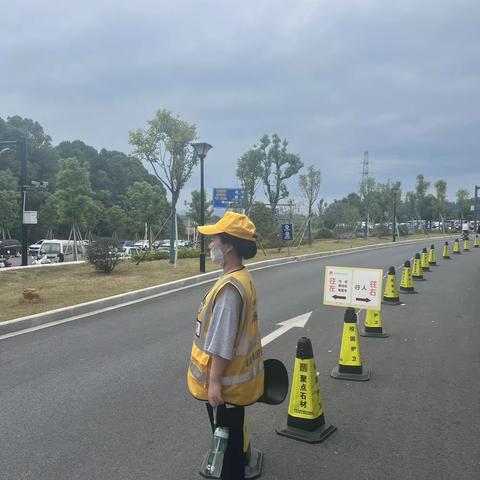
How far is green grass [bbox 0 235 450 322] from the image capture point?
10305mm

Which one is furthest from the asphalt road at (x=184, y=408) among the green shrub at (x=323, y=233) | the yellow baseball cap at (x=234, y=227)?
the green shrub at (x=323, y=233)

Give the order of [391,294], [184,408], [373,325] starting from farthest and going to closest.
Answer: [391,294] < [373,325] < [184,408]

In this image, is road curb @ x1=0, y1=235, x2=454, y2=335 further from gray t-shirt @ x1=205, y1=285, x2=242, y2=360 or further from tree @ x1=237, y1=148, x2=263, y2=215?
tree @ x1=237, y1=148, x2=263, y2=215

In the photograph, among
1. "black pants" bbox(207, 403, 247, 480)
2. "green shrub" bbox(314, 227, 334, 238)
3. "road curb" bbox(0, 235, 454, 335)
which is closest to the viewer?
"black pants" bbox(207, 403, 247, 480)

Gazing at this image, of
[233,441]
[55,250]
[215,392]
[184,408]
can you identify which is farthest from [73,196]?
[215,392]

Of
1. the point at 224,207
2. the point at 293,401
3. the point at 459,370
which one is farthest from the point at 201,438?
the point at 224,207

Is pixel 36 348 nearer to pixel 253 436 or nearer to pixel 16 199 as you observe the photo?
pixel 253 436

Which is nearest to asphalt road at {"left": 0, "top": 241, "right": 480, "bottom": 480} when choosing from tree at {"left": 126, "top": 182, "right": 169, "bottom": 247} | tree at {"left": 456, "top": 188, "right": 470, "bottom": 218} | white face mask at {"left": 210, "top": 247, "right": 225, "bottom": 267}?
white face mask at {"left": 210, "top": 247, "right": 225, "bottom": 267}

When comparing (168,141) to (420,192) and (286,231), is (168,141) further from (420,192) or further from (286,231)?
(420,192)

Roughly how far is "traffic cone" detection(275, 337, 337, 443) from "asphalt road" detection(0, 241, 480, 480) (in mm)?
110

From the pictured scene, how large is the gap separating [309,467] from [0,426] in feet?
8.82

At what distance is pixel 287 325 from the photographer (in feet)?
28.7

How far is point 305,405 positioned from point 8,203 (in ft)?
142

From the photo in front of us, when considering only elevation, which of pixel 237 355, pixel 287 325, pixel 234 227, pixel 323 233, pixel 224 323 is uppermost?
pixel 234 227
